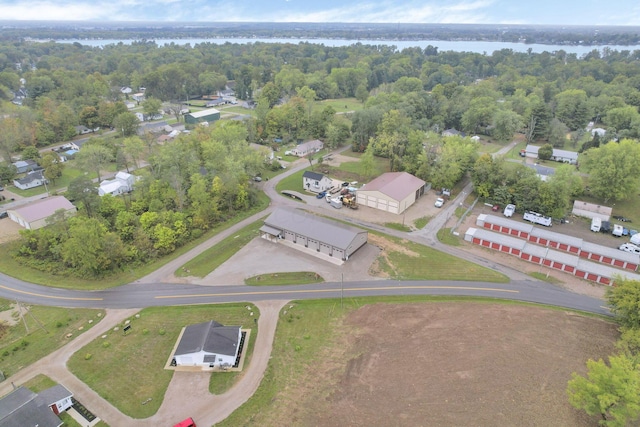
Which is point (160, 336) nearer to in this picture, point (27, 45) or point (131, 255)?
point (131, 255)

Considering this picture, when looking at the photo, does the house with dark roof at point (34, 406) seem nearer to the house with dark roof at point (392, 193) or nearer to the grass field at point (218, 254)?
the grass field at point (218, 254)

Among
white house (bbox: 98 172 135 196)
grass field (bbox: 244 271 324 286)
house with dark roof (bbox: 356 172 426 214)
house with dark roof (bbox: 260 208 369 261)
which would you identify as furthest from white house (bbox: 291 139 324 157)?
grass field (bbox: 244 271 324 286)

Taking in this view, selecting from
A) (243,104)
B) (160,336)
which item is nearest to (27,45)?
(243,104)

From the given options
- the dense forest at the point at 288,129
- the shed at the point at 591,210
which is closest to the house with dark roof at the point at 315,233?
the dense forest at the point at 288,129

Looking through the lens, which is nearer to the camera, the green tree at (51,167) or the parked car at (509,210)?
the parked car at (509,210)

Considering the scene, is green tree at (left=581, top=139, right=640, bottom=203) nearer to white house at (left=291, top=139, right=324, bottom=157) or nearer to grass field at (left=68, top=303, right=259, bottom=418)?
white house at (left=291, top=139, right=324, bottom=157)
